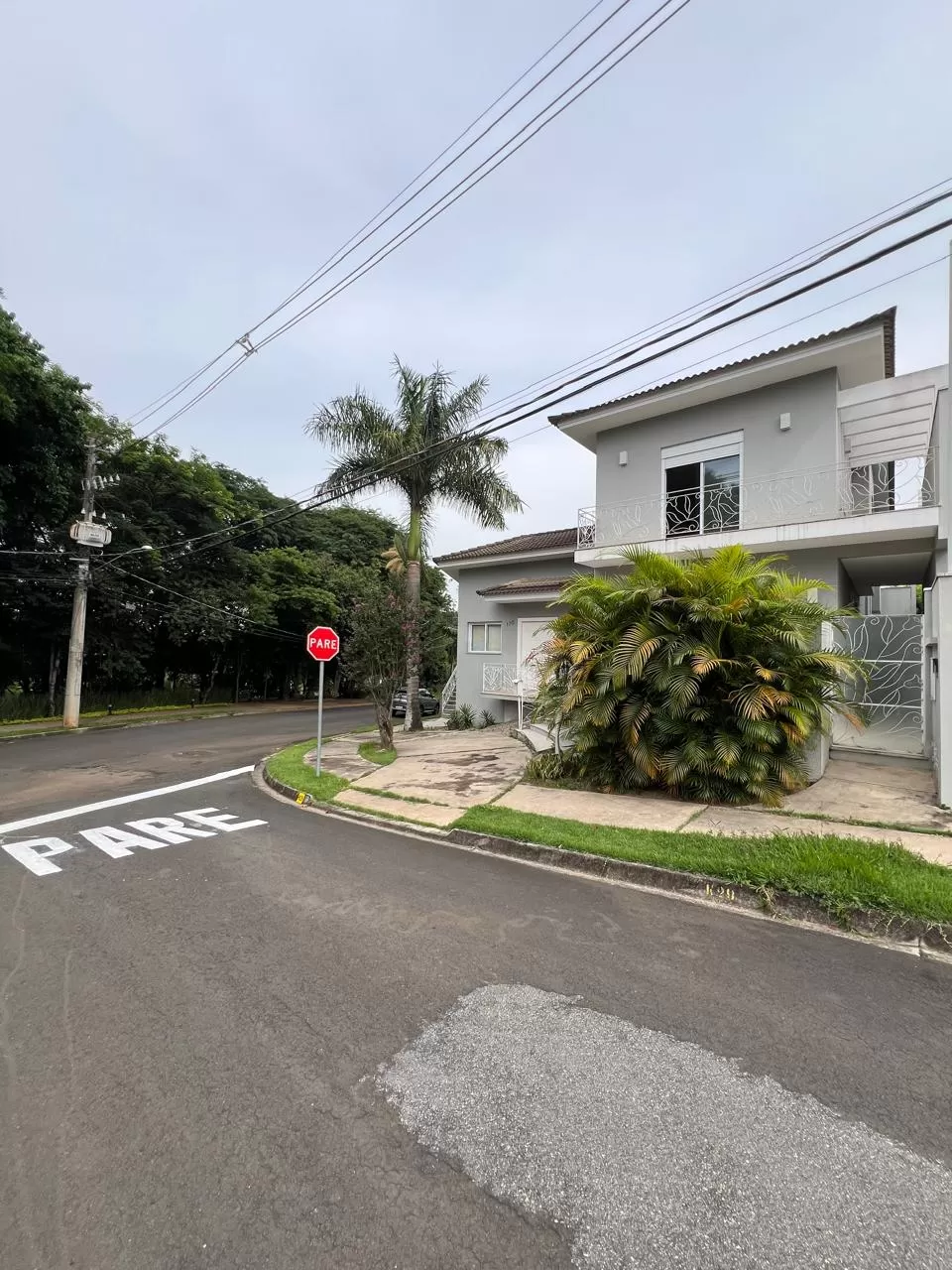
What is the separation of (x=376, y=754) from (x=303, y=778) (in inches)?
98.3

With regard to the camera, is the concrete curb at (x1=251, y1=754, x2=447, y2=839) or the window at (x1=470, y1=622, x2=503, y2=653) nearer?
the concrete curb at (x1=251, y1=754, x2=447, y2=839)

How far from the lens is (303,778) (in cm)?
1013

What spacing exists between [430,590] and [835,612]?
33987mm

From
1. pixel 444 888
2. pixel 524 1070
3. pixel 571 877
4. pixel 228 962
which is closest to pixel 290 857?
pixel 444 888

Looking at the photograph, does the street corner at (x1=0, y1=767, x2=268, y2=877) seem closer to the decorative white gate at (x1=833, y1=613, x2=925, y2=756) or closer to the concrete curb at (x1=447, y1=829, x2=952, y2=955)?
the concrete curb at (x1=447, y1=829, x2=952, y2=955)

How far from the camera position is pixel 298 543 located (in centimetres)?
3750

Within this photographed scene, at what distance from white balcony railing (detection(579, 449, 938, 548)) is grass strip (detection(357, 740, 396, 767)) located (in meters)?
6.26

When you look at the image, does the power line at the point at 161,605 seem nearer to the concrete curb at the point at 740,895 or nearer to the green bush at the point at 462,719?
the green bush at the point at 462,719

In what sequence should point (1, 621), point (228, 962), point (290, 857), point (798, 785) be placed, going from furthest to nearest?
point (1, 621) → point (798, 785) → point (290, 857) → point (228, 962)

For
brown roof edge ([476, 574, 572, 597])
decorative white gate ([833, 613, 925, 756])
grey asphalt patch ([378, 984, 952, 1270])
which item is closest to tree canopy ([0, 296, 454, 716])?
brown roof edge ([476, 574, 572, 597])

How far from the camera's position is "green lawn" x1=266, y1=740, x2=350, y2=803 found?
9.20 metres

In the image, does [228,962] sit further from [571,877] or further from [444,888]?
[571,877]

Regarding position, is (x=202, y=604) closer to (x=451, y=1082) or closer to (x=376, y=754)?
(x=376, y=754)

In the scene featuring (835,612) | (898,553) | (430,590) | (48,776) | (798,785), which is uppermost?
(430,590)
